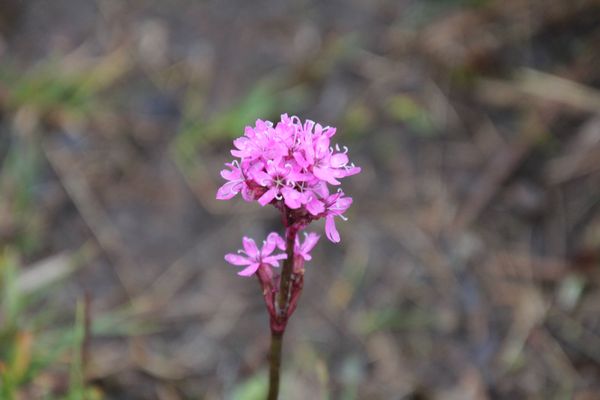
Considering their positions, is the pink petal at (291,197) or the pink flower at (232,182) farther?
the pink flower at (232,182)

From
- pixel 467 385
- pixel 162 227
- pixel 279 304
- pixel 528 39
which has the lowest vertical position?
pixel 467 385

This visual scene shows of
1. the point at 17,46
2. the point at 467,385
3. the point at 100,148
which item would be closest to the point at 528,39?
the point at 467,385

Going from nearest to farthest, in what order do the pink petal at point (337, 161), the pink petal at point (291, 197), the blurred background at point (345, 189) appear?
the pink petal at point (291, 197) < the pink petal at point (337, 161) < the blurred background at point (345, 189)

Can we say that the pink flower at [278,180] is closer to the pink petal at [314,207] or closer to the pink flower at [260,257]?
the pink petal at [314,207]

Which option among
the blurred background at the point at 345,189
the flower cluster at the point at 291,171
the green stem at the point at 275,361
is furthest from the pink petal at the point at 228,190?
the blurred background at the point at 345,189

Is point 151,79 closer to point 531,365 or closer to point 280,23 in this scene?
point 280,23

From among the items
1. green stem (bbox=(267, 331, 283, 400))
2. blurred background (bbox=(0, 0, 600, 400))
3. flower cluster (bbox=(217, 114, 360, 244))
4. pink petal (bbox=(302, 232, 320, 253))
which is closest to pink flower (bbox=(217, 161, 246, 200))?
flower cluster (bbox=(217, 114, 360, 244))
